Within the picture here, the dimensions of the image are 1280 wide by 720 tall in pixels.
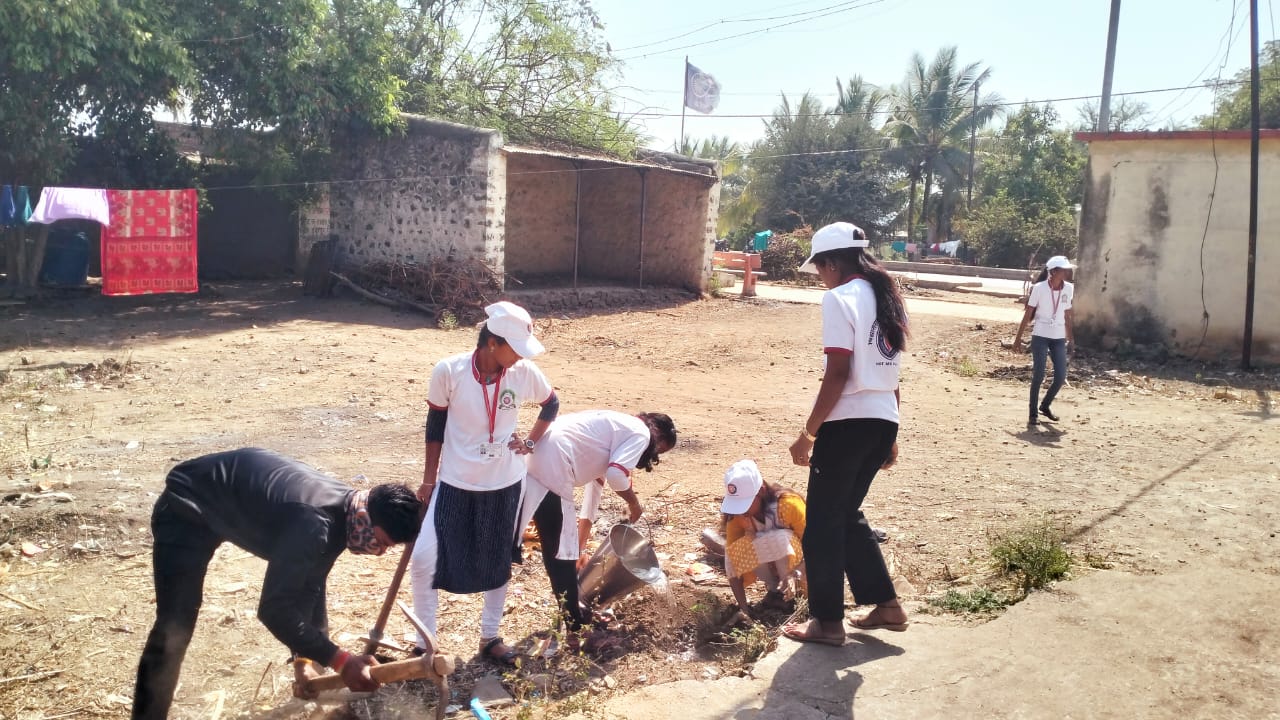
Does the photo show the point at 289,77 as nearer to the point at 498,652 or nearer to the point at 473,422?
the point at 473,422

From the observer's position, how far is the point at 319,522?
283 centimetres

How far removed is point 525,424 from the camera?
7.62m

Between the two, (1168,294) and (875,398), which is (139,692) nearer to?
(875,398)

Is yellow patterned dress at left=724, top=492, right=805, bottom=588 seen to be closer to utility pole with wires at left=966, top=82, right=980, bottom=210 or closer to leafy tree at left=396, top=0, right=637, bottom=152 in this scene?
leafy tree at left=396, top=0, right=637, bottom=152

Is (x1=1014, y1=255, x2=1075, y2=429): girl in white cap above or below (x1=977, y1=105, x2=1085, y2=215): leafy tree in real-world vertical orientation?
below

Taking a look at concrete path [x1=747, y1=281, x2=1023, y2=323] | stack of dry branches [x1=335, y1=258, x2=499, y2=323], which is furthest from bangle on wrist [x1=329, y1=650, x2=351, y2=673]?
concrete path [x1=747, y1=281, x2=1023, y2=323]

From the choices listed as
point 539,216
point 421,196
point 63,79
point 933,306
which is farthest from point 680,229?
point 63,79

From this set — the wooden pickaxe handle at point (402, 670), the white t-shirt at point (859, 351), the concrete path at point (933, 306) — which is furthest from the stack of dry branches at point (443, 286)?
the wooden pickaxe handle at point (402, 670)

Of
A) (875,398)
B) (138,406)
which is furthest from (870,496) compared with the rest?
(138,406)

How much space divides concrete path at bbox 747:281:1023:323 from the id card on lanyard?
482 inches

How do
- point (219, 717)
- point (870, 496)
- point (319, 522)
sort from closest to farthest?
1. point (319, 522)
2. point (219, 717)
3. point (870, 496)

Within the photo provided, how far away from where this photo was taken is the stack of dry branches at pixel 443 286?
44.3 ft

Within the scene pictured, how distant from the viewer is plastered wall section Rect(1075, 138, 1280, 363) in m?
10.9

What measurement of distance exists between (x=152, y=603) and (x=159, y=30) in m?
10.2
